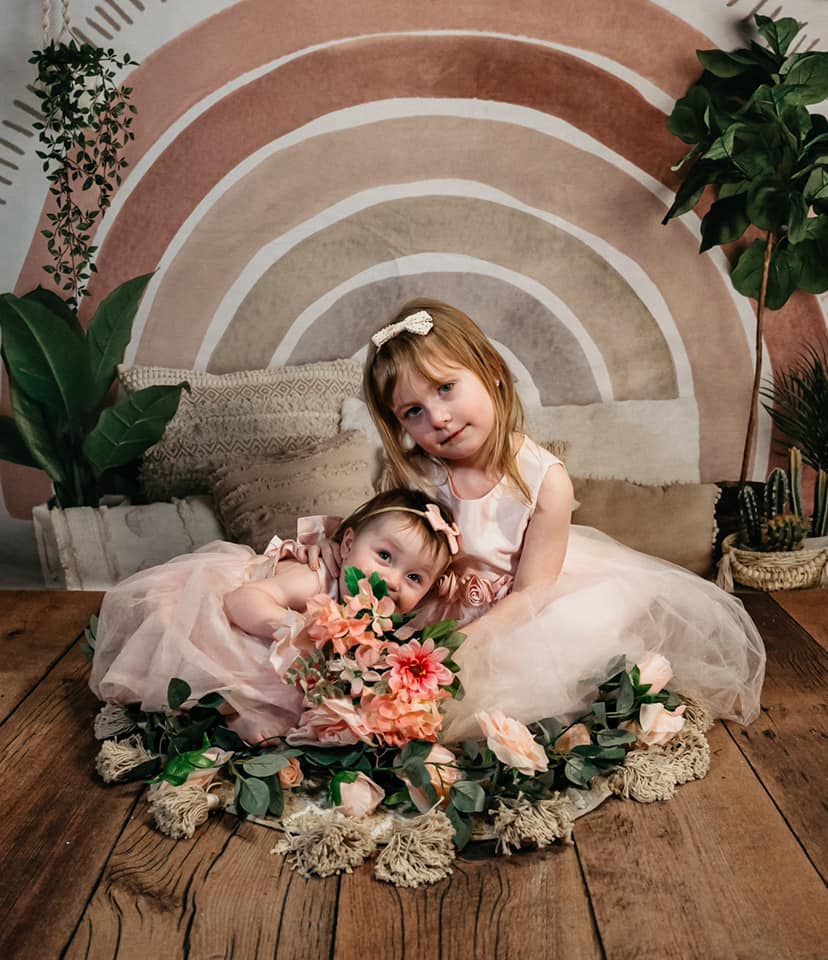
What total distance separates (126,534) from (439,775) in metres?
1.53

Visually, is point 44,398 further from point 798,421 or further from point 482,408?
point 798,421

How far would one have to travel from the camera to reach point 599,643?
201 centimetres

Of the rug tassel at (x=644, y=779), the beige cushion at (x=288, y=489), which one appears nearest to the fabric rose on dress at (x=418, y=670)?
the rug tassel at (x=644, y=779)

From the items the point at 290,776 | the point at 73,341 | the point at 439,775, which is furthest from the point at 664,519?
the point at 73,341

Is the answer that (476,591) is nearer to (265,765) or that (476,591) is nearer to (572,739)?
(572,739)

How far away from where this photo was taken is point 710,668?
209 centimetres

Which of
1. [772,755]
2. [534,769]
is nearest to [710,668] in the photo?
[772,755]

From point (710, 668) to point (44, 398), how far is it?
1939 mm

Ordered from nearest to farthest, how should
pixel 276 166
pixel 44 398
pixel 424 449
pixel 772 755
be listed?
1. pixel 772 755
2. pixel 424 449
3. pixel 44 398
4. pixel 276 166

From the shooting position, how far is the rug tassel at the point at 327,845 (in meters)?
1.63

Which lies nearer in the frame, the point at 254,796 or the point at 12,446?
the point at 254,796

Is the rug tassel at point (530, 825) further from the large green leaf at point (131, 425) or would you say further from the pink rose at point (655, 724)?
the large green leaf at point (131, 425)

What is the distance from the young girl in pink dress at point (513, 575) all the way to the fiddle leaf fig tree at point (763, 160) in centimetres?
111

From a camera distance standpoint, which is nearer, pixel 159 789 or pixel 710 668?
pixel 159 789
